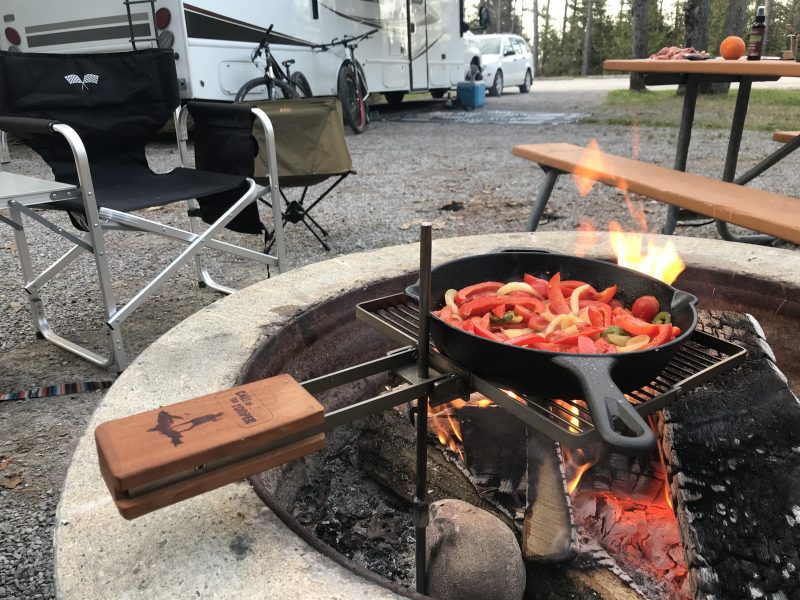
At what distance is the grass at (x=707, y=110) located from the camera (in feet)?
32.8

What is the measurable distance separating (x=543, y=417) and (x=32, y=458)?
1912mm

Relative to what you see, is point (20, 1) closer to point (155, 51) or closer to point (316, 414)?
point (155, 51)

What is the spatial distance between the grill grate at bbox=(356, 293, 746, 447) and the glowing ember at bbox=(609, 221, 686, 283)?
463 millimetres

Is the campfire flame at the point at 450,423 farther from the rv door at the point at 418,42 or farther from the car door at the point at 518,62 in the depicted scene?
the car door at the point at 518,62

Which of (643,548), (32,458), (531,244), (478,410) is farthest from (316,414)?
(32,458)

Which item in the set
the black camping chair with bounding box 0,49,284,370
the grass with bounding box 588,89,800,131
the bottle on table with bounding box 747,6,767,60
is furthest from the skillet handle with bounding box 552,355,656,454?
the grass with bounding box 588,89,800,131

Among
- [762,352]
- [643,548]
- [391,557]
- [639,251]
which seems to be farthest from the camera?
[639,251]

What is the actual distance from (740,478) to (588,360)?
586mm

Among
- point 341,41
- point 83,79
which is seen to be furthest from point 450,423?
point 341,41

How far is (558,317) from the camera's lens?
4.35 ft

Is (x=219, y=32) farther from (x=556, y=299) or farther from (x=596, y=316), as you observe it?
(x=596, y=316)

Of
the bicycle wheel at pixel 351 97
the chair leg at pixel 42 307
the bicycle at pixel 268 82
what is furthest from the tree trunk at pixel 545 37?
the chair leg at pixel 42 307

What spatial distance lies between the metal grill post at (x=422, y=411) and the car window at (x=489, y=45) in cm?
1869

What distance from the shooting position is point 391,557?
1.59 m
